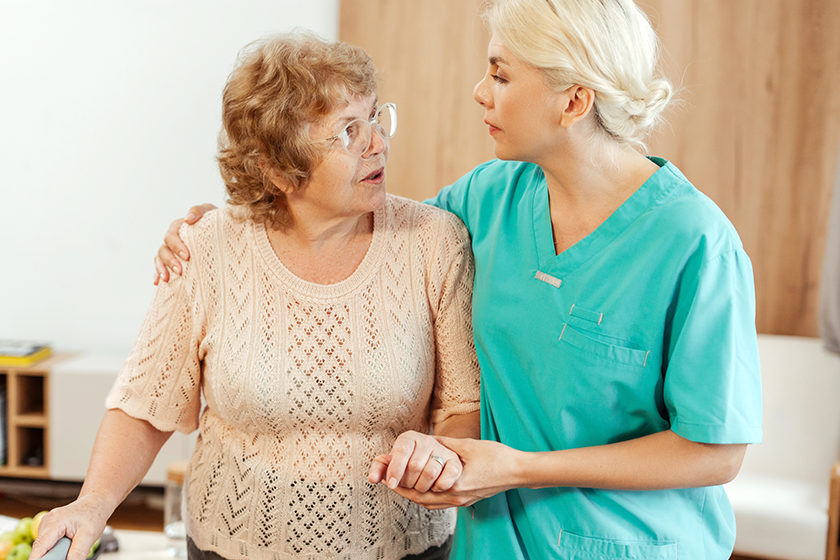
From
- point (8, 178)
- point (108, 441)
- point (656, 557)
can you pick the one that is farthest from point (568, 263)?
point (8, 178)

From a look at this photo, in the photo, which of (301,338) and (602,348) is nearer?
(602,348)

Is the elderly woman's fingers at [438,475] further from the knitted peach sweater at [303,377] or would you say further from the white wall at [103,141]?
the white wall at [103,141]

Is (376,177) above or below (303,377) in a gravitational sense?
above

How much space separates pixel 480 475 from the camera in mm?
971

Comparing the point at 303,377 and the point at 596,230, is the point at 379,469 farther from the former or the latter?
the point at 596,230

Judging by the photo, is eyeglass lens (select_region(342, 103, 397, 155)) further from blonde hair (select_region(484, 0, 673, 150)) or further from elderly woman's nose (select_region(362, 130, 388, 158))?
blonde hair (select_region(484, 0, 673, 150))

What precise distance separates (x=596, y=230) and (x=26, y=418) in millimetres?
2876

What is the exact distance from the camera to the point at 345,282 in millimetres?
1184

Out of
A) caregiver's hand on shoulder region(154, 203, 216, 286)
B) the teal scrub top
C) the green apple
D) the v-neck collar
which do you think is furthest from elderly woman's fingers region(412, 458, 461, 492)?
the green apple

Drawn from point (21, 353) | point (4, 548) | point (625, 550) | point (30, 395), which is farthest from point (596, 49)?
point (30, 395)

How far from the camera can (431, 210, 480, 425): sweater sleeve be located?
3.91ft

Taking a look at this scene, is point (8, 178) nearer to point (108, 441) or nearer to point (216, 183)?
point (216, 183)

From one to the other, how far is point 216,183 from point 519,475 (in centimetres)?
270

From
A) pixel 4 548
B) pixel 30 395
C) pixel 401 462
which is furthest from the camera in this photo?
pixel 30 395
